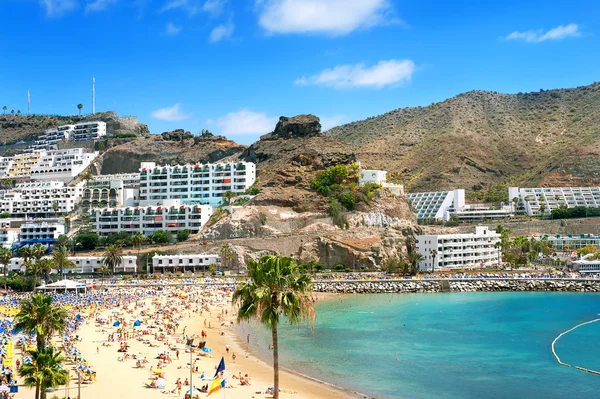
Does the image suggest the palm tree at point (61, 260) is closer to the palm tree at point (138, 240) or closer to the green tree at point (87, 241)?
the palm tree at point (138, 240)

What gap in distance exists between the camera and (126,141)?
484 feet

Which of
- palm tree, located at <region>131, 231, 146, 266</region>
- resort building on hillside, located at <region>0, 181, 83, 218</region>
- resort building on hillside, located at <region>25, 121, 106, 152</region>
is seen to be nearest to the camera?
palm tree, located at <region>131, 231, 146, 266</region>

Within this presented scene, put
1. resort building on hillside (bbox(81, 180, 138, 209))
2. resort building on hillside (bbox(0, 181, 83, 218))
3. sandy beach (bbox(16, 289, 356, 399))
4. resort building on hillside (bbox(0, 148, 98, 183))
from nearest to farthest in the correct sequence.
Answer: sandy beach (bbox(16, 289, 356, 399)) → resort building on hillside (bbox(81, 180, 138, 209)) → resort building on hillside (bbox(0, 181, 83, 218)) → resort building on hillside (bbox(0, 148, 98, 183))

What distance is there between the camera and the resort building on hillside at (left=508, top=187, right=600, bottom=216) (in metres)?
140

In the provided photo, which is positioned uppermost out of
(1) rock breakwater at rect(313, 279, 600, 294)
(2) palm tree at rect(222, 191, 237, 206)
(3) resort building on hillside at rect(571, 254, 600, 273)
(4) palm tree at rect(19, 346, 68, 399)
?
(2) palm tree at rect(222, 191, 237, 206)

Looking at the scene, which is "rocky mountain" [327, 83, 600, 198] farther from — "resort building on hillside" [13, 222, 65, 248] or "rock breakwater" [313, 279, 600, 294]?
"resort building on hillside" [13, 222, 65, 248]

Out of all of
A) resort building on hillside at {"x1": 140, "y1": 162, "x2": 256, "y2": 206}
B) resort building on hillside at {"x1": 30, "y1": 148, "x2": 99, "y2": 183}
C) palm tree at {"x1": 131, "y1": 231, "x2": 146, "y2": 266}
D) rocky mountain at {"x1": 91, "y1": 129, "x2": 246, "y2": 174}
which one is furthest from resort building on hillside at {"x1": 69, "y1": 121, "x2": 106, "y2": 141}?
palm tree at {"x1": 131, "y1": 231, "x2": 146, "y2": 266}

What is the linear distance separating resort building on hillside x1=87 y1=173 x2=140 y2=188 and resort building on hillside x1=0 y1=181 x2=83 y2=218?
10.3 feet

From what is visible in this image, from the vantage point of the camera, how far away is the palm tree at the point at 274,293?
21891 mm

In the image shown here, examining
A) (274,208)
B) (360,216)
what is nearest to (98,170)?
(274,208)

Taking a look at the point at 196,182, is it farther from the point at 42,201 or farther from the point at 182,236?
the point at 42,201

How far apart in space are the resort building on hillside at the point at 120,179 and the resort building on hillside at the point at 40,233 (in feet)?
66.8

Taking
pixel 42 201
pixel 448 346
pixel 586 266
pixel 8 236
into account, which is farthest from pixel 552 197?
pixel 8 236

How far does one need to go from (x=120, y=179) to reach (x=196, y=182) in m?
18.1
